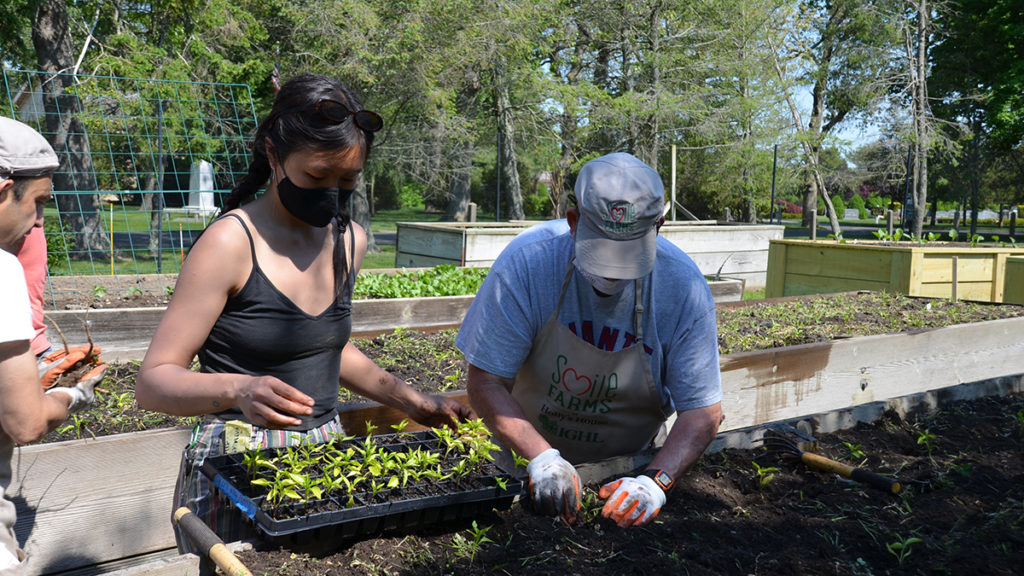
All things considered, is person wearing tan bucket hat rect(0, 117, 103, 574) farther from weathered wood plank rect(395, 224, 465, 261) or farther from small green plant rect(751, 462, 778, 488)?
weathered wood plank rect(395, 224, 465, 261)

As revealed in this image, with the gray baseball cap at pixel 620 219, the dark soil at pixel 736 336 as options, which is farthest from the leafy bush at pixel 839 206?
the gray baseball cap at pixel 620 219

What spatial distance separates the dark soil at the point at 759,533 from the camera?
6.57 ft

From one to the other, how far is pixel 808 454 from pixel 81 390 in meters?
2.49

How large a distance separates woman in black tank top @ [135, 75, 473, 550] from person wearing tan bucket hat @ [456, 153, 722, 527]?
1.74 ft

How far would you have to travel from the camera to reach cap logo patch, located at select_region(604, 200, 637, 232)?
7.50ft

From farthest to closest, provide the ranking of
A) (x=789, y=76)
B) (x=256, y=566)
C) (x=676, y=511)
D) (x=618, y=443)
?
(x=789, y=76) < (x=618, y=443) < (x=676, y=511) < (x=256, y=566)

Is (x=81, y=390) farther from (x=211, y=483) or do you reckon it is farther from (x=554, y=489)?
(x=554, y=489)

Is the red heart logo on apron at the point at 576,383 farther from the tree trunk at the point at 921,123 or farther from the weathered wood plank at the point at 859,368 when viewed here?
the tree trunk at the point at 921,123

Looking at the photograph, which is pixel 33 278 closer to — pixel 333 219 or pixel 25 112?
pixel 333 219

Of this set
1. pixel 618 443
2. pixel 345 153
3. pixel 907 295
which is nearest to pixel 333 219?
pixel 345 153

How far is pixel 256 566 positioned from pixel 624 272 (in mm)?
1286

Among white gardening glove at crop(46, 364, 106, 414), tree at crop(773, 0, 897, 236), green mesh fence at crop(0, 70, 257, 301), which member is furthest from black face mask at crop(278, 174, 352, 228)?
tree at crop(773, 0, 897, 236)

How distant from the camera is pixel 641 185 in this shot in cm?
230

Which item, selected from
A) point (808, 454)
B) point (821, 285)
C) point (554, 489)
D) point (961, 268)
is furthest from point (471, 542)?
point (961, 268)
